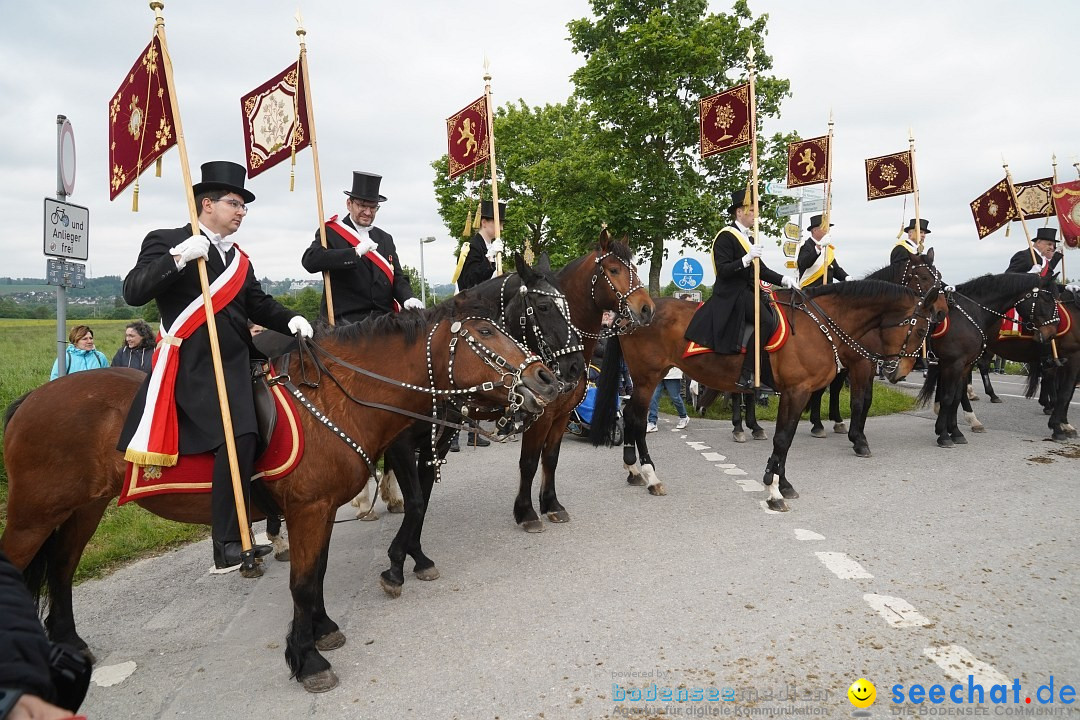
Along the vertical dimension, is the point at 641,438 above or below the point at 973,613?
above

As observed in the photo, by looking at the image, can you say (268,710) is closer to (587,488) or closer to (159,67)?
(159,67)

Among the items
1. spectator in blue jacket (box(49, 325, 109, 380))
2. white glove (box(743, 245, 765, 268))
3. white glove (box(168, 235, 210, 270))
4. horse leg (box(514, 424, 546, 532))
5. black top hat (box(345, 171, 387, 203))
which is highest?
black top hat (box(345, 171, 387, 203))

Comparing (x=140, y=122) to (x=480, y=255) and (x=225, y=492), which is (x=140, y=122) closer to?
(x=225, y=492)

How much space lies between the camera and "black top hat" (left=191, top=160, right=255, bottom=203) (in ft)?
11.3

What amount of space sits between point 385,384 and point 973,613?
12.0 feet

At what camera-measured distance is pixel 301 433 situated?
342 cm

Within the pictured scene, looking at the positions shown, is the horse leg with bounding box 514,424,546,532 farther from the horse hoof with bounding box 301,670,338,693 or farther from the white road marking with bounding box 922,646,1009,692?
the white road marking with bounding box 922,646,1009,692

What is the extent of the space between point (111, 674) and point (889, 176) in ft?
39.3

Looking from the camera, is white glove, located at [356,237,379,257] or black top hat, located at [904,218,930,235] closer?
white glove, located at [356,237,379,257]

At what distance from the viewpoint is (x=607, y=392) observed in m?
7.91

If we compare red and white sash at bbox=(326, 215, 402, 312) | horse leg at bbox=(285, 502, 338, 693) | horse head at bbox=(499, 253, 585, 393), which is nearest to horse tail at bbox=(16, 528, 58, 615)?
horse leg at bbox=(285, 502, 338, 693)

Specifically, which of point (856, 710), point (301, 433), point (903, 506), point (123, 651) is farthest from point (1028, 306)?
point (123, 651)

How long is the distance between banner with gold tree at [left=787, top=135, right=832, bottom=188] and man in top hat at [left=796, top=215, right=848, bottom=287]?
0.63m

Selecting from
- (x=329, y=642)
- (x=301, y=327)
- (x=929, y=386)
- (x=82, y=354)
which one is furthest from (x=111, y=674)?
(x=929, y=386)
